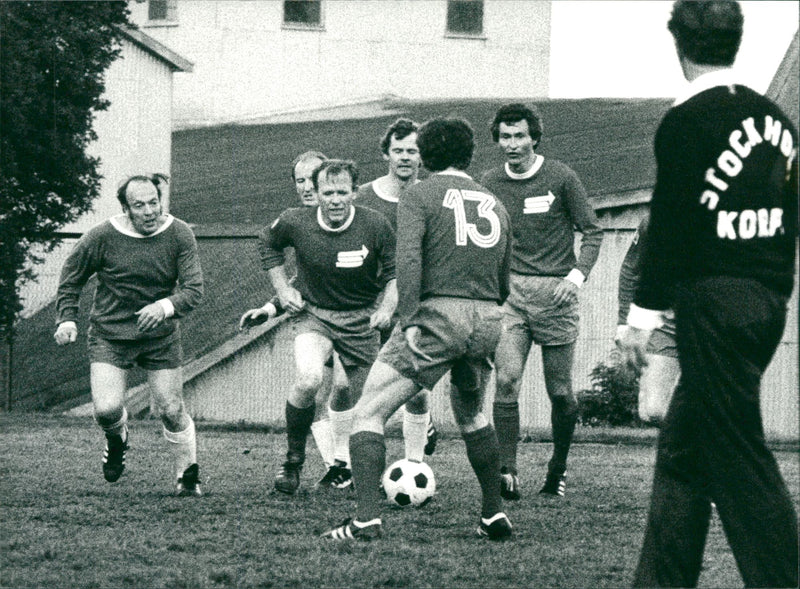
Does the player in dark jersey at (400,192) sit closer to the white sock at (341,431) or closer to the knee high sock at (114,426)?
the white sock at (341,431)

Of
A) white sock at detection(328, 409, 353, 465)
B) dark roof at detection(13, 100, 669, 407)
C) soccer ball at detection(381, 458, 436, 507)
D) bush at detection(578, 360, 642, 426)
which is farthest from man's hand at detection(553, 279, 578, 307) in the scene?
dark roof at detection(13, 100, 669, 407)

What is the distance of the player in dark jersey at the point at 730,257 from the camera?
5312 millimetres

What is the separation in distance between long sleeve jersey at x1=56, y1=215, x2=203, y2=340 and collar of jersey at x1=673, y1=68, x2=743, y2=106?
5.19m

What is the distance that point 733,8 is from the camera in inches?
212

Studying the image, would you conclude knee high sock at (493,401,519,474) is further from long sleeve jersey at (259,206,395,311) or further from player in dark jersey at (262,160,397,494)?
long sleeve jersey at (259,206,395,311)

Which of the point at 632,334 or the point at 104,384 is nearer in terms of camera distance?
the point at 632,334

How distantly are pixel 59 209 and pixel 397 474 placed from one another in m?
16.4

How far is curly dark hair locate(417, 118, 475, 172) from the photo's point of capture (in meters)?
8.05

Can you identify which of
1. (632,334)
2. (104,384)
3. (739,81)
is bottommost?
(104,384)

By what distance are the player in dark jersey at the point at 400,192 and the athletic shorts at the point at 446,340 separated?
235 cm

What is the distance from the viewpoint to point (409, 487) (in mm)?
9000

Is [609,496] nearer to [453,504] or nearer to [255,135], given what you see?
[453,504]

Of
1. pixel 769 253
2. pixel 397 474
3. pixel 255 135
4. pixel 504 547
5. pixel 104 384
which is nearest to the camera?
A: pixel 769 253

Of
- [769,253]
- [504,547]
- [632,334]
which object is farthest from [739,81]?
[504,547]
